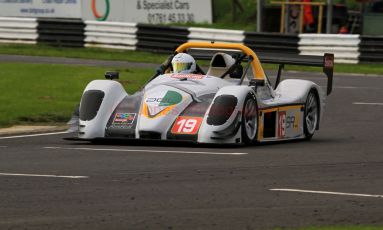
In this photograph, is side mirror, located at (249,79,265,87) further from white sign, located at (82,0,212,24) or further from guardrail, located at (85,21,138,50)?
white sign, located at (82,0,212,24)

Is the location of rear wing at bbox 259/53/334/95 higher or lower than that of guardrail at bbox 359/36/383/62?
higher

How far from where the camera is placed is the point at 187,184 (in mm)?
10594

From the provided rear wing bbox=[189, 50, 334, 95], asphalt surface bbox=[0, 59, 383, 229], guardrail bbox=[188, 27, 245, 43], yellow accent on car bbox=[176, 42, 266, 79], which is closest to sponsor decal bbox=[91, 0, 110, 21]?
guardrail bbox=[188, 27, 245, 43]

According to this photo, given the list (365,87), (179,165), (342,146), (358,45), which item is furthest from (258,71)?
(358,45)

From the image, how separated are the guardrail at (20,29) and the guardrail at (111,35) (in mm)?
1658

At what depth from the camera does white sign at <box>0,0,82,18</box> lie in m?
38.9

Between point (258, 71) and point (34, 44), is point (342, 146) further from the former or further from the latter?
point (34, 44)

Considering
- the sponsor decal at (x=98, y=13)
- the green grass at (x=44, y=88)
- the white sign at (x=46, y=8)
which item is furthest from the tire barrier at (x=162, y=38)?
the green grass at (x=44, y=88)

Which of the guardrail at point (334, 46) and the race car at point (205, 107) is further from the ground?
the race car at point (205, 107)

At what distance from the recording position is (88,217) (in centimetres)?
870

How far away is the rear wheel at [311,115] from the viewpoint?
16266 mm

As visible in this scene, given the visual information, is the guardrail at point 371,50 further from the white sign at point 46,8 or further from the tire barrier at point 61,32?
the white sign at point 46,8

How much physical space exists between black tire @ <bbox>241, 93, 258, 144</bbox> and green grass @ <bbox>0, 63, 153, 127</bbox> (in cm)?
445

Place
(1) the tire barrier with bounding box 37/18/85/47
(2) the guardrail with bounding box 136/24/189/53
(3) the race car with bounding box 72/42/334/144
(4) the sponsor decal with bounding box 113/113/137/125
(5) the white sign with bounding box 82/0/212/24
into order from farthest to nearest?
(5) the white sign with bounding box 82/0/212/24
(1) the tire barrier with bounding box 37/18/85/47
(2) the guardrail with bounding box 136/24/189/53
(4) the sponsor decal with bounding box 113/113/137/125
(3) the race car with bounding box 72/42/334/144
